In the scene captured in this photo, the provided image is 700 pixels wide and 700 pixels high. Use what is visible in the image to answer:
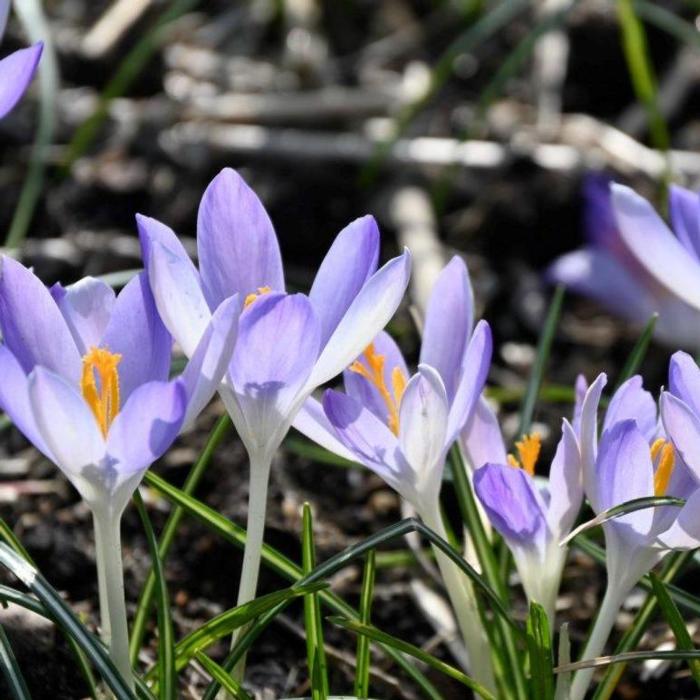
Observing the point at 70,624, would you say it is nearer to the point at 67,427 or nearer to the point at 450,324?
the point at 67,427

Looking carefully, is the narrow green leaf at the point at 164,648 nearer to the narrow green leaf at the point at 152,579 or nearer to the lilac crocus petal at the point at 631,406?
the narrow green leaf at the point at 152,579

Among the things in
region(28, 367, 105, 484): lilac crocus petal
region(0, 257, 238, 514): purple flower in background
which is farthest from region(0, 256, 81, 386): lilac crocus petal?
region(28, 367, 105, 484): lilac crocus petal

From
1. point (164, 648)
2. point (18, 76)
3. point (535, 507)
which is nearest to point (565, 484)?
point (535, 507)

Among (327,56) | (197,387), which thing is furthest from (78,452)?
(327,56)

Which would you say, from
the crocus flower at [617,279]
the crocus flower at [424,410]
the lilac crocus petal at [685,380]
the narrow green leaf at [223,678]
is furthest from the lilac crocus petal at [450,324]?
the crocus flower at [617,279]

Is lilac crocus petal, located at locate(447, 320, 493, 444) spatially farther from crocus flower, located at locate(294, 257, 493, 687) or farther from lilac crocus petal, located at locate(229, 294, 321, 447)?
lilac crocus petal, located at locate(229, 294, 321, 447)

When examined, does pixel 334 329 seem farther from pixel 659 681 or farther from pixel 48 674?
pixel 659 681
